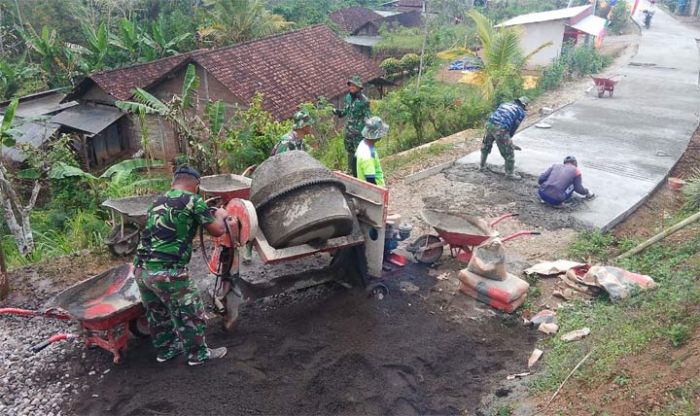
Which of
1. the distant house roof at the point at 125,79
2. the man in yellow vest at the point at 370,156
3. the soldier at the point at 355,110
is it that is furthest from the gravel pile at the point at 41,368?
the distant house roof at the point at 125,79

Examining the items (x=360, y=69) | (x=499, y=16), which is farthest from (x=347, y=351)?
(x=499, y=16)

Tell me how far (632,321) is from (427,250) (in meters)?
2.42

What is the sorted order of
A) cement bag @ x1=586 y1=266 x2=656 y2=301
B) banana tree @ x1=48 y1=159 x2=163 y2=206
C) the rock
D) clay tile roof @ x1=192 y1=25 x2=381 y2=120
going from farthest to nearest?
clay tile roof @ x1=192 y1=25 x2=381 y2=120 → banana tree @ x1=48 y1=159 x2=163 y2=206 → cement bag @ x1=586 y1=266 x2=656 y2=301 → the rock

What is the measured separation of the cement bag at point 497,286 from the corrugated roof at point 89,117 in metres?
14.1

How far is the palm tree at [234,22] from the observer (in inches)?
899

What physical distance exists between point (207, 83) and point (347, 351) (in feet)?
42.5

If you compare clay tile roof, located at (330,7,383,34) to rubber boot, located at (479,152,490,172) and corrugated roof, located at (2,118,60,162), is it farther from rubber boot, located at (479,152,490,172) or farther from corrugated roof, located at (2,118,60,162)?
rubber boot, located at (479,152,490,172)

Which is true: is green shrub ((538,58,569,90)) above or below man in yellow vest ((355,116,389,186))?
below

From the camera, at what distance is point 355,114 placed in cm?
870

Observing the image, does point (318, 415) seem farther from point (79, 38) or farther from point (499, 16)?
point (499, 16)

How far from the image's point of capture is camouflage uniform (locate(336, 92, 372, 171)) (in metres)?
8.66

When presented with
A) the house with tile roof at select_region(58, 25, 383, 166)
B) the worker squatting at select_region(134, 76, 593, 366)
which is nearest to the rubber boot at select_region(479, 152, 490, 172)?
the worker squatting at select_region(134, 76, 593, 366)

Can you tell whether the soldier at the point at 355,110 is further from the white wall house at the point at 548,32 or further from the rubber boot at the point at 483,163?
the white wall house at the point at 548,32

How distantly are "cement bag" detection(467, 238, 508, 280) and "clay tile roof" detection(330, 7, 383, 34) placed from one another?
28.9 metres
